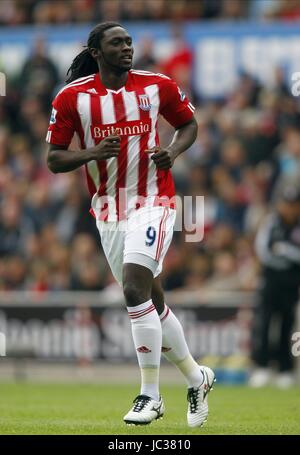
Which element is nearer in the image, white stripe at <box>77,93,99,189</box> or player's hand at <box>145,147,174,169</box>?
player's hand at <box>145,147,174,169</box>

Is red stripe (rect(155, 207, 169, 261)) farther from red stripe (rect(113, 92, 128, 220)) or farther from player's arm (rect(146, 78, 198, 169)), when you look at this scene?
player's arm (rect(146, 78, 198, 169))

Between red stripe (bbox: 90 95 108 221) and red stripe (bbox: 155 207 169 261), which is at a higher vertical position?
red stripe (bbox: 90 95 108 221)

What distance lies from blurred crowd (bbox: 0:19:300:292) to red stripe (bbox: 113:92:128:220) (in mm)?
7576

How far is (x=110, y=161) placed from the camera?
7.89 m

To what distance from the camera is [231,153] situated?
653 inches

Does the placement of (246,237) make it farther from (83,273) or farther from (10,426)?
(10,426)

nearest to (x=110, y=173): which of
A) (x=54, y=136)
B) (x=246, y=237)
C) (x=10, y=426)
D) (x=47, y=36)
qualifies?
(x=54, y=136)

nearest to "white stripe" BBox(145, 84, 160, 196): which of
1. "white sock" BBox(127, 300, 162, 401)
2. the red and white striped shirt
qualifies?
the red and white striped shirt

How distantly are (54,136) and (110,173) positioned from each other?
45cm

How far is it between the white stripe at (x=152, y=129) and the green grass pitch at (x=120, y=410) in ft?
5.16

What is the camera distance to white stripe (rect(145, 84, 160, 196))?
7.87 metres

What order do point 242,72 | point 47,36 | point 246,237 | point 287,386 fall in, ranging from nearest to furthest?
point 287,386, point 246,237, point 242,72, point 47,36

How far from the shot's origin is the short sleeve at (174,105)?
8008mm

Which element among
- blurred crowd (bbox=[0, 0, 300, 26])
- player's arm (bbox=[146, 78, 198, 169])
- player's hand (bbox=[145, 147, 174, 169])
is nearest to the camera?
player's hand (bbox=[145, 147, 174, 169])
